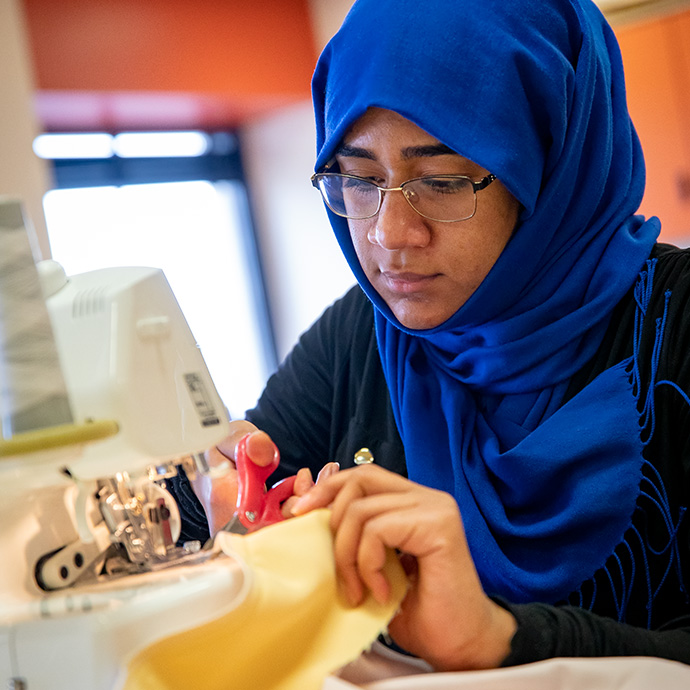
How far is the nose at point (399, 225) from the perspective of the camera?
121cm

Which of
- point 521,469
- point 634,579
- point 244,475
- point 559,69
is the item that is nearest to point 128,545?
point 244,475

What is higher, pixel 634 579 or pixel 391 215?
pixel 391 215

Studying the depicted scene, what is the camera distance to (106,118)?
4371 millimetres

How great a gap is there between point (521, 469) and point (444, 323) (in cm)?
26

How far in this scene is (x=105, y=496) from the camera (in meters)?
0.87

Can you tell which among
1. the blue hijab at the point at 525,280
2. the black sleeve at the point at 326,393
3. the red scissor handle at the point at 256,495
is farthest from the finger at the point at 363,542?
the black sleeve at the point at 326,393

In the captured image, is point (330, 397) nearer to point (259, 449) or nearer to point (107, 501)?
point (259, 449)

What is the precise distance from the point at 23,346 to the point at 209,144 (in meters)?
4.57

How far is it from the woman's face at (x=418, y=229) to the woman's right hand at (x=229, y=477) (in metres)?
0.31

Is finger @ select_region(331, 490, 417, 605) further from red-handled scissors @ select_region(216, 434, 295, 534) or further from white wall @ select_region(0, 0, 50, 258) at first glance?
white wall @ select_region(0, 0, 50, 258)

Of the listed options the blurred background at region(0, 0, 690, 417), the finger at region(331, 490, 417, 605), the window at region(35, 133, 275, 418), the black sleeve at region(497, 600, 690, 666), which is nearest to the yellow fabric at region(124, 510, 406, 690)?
the finger at region(331, 490, 417, 605)

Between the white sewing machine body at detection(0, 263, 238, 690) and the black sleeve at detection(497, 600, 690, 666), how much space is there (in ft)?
0.94

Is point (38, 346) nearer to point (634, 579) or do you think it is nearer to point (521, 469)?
point (521, 469)

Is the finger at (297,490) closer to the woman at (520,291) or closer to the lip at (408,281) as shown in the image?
the woman at (520,291)
